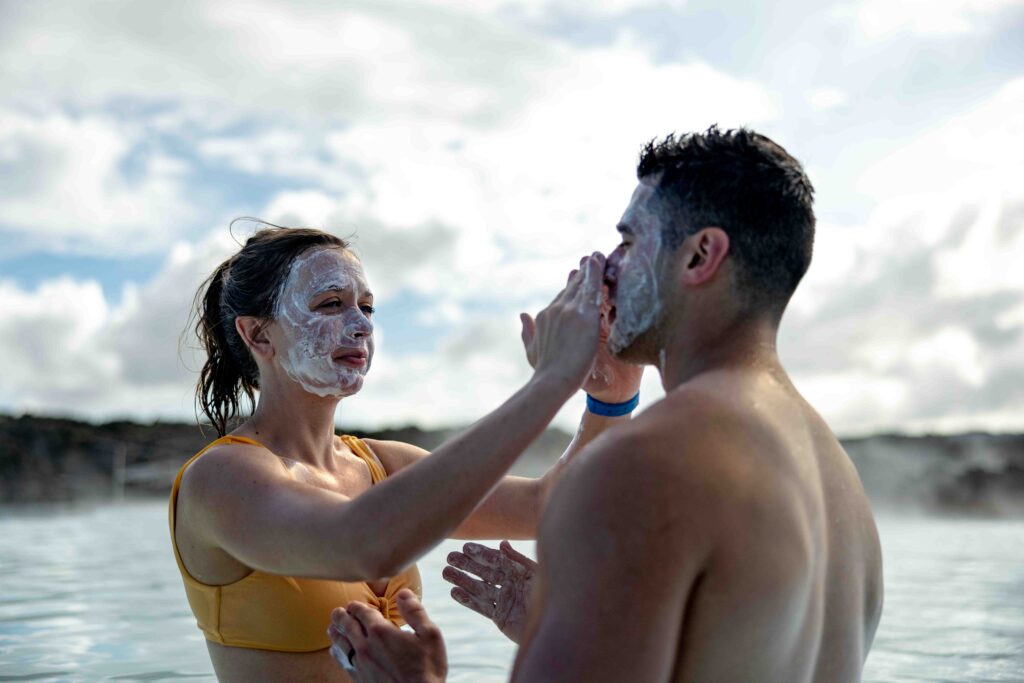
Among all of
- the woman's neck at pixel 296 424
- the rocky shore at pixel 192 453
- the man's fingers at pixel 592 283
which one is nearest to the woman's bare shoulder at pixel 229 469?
the woman's neck at pixel 296 424

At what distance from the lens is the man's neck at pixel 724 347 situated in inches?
81.7

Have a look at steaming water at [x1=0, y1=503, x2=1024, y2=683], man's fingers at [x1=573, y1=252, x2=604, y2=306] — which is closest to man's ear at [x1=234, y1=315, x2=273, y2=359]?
man's fingers at [x1=573, y1=252, x2=604, y2=306]

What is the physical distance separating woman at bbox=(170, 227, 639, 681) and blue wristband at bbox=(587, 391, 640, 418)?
0.03m

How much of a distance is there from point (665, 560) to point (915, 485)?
24370mm

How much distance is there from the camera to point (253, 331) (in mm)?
3430

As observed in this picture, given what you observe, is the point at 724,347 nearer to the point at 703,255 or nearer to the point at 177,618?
the point at 703,255

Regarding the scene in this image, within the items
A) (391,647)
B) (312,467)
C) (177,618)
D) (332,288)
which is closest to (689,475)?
(391,647)

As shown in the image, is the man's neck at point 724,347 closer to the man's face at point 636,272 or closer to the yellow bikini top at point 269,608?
the man's face at point 636,272

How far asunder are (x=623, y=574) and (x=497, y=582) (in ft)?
5.68

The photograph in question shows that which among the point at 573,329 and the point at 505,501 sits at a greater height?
the point at 573,329

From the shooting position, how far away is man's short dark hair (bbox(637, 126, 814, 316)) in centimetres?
211

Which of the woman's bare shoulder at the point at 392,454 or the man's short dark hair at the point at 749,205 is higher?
the man's short dark hair at the point at 749,205

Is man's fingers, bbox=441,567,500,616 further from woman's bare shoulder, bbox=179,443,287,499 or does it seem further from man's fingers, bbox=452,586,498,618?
woman's bare shoulder, bbox=179,443,287,499

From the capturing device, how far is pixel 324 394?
3320 mm
